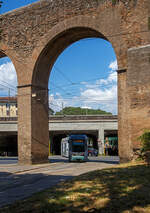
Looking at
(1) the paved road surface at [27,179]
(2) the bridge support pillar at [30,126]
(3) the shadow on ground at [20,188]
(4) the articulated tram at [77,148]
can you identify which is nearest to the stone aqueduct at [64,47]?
(2) the bridge support pillar at [30,126]

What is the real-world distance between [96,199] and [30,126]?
1396cm

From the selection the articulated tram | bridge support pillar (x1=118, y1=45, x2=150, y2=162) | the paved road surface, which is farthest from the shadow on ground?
the articulated tram

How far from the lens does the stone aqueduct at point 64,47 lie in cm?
1507

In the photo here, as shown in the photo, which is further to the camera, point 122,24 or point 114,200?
point 122,24

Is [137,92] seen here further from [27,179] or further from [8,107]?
[8,107]

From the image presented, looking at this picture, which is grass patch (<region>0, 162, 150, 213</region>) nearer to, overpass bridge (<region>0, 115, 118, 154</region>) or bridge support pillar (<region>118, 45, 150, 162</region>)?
bridge support pillar (<region>118, 45, 150, 162</region>)

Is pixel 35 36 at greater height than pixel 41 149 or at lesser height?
greater

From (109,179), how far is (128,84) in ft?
26.1

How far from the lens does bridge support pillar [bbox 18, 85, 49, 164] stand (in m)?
19.5

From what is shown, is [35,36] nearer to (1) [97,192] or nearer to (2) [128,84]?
(2) [128,84]

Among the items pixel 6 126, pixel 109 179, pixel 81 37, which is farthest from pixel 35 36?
pixel 6 126

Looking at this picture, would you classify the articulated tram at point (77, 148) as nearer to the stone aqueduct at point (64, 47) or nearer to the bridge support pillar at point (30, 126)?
the stone aqueduct at point (64, 47)

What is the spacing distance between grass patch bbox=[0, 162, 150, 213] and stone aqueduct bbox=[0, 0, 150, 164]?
→ 25.7 ft

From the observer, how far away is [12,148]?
180 ft
